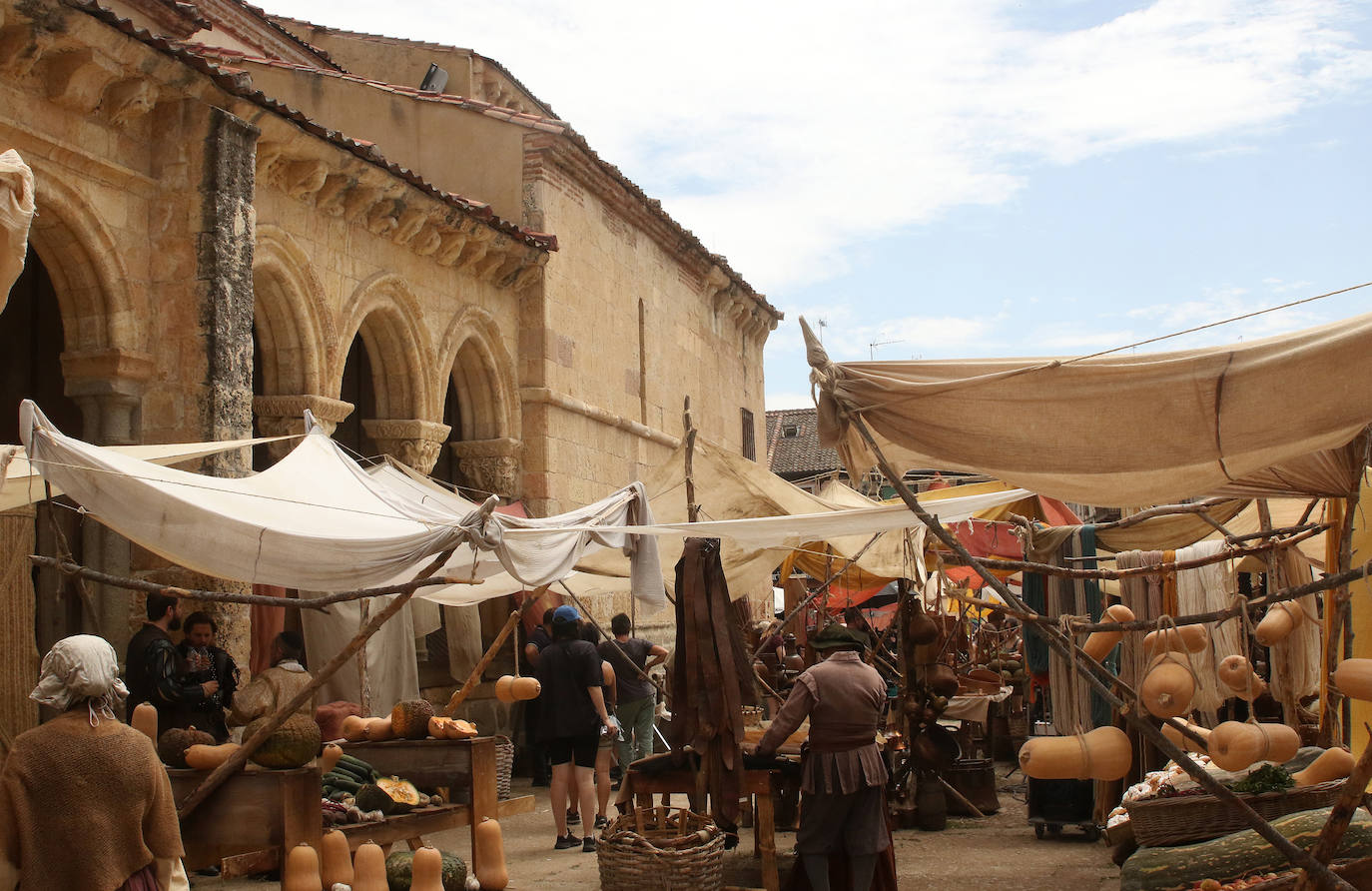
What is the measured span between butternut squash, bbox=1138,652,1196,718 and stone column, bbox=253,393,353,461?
717cm

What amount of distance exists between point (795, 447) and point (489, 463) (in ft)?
103

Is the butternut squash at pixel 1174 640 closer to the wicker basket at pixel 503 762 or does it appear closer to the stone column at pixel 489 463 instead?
the wicker basket at pixel 503 762

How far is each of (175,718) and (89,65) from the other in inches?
154

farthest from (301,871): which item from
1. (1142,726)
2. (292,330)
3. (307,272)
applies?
(307,272)

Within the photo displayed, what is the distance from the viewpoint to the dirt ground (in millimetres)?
7156

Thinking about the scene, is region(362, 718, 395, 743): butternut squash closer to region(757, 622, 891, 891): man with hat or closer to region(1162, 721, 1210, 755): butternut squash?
region(757, 622, 891, 891): man with hat

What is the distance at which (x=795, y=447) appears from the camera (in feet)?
143

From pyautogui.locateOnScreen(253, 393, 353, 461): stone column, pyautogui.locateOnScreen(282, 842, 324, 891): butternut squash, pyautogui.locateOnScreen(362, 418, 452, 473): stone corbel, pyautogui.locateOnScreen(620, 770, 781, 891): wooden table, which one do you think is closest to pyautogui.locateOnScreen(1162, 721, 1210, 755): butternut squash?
pyautogui.locateOnScreen(620, 770, 781, 891): wooden table

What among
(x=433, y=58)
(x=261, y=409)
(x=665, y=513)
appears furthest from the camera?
(x=433, y=58)

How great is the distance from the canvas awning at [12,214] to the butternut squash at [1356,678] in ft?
13.8

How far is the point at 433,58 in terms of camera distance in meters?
15.2

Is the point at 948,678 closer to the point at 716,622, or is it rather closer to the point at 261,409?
the point at 716,622

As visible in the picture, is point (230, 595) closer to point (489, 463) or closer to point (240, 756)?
point (240, 756)

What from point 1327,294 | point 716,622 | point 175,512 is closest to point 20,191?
point 175,512
